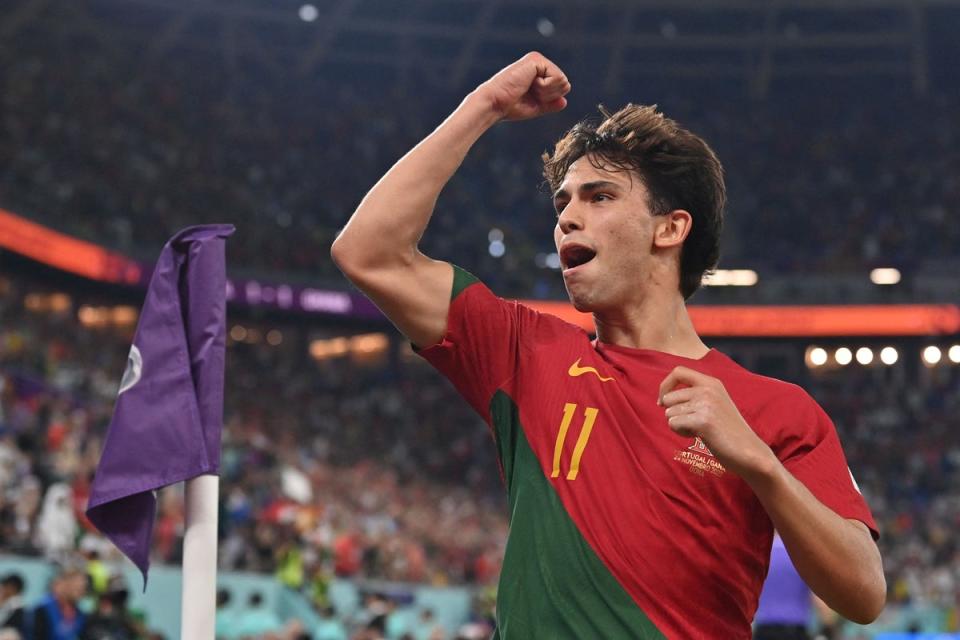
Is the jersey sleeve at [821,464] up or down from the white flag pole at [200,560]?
up

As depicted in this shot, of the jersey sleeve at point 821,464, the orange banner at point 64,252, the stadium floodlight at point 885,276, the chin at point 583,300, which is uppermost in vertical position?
the stadium floodlight at point 885,276

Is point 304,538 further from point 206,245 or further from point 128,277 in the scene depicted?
point 206,245

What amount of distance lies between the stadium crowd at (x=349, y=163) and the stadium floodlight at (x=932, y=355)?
2.32m

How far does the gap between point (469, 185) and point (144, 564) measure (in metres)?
31.8

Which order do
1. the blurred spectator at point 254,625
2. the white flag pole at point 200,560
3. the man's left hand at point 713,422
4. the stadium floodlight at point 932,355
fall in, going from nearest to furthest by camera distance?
the man's left hand at point 713,422 → the white flag pole at point 200,560 → the blurred spectator at point 254,625 → the stadium floodlight at point 932,355

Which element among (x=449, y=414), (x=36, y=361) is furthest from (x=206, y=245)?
(x=449, y=414)

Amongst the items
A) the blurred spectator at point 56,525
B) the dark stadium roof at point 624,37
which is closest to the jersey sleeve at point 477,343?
the blurred spectator at point 56,525

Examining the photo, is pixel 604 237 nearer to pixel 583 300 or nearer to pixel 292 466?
pixel 583 300

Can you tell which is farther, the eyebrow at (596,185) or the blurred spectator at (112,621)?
the blurred spectator at (112,621)

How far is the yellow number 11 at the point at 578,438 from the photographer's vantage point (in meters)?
2.52

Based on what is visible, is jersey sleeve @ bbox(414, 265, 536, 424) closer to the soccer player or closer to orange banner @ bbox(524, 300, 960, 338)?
the soccer player

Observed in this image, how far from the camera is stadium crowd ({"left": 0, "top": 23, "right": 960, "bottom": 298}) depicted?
25109 millimetres

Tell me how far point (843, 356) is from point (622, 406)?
30.9m

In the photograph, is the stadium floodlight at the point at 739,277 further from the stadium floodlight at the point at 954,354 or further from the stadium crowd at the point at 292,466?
the stadium crowd at the point at 292,466
